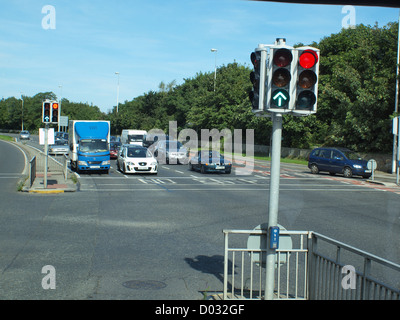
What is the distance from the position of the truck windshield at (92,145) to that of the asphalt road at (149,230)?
5954 millimetres

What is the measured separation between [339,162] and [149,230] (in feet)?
70.5

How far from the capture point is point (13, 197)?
1641cm

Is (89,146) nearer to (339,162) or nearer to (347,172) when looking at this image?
(339,162)

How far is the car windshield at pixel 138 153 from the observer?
2738 centimetres

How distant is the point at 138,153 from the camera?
27.7m

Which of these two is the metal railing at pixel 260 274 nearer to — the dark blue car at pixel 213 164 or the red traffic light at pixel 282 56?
the red traffic light at pixel 282 56

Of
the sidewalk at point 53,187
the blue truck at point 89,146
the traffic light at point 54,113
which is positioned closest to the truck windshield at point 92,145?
the blue truck at point 89,146

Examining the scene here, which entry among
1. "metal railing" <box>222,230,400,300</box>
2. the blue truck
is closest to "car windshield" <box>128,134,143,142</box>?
the blue truck

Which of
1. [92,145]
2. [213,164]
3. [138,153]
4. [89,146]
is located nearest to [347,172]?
[213,164]

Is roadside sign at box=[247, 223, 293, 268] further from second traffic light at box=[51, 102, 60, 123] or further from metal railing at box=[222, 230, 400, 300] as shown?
second traffic light at box=[51, 102, 60, 123]

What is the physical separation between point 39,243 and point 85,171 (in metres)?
19.5
